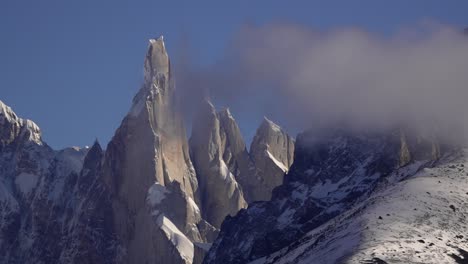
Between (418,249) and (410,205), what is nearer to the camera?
(418,249)

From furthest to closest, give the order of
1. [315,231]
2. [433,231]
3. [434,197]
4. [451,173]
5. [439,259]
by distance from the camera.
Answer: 1. [315,231]
2. [451,173]
3. [434,197]
4. [433,231]
5. [439,259]

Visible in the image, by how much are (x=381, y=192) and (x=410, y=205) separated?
15.3m

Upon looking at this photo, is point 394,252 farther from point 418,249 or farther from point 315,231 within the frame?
point 315,231

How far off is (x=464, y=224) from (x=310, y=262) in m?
14.6

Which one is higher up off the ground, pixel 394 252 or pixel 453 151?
pixel 453 151

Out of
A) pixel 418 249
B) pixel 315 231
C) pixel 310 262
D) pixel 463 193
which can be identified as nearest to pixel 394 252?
pixel 418 249

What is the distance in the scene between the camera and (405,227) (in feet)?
529

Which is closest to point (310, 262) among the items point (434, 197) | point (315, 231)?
point (434, 197)

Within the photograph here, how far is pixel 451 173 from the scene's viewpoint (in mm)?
184500

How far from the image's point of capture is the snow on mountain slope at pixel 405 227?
151375 mm

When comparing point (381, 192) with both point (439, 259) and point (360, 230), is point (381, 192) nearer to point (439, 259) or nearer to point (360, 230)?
point (360, 230)

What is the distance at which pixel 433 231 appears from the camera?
160 m

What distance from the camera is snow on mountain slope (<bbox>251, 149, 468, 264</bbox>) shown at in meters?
151

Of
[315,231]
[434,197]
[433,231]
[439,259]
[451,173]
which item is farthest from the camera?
[315,231]
